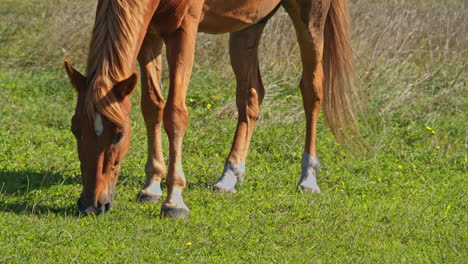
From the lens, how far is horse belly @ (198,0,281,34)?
5488 mm

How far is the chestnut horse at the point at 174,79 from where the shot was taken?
4.39 metres

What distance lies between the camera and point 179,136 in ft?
16.5

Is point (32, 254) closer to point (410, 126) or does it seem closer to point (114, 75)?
point (114, 75)

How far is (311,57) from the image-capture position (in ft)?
20.8

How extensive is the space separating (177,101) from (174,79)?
0.47ft

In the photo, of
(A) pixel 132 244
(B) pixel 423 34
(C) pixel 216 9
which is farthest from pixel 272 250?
(B) pixel 423 34

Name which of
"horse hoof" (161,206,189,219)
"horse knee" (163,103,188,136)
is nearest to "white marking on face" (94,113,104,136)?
"horse knee" (163,103,188,136)

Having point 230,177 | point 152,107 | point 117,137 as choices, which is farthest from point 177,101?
point 230,177

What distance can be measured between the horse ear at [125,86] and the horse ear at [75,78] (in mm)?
215

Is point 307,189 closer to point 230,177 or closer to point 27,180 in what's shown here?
point 230,177

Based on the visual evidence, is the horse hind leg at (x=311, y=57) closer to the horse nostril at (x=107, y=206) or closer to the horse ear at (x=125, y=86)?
the horse nostril at (x=107, y=206)

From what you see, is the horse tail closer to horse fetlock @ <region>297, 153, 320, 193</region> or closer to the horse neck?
horse fetlock @ <region>297, 153, 320, 193</region>

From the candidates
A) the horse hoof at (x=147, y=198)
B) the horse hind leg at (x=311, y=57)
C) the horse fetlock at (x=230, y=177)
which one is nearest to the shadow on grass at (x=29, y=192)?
the horse hoof at (x=147, y=198)

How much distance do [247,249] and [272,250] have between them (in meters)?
0.15
